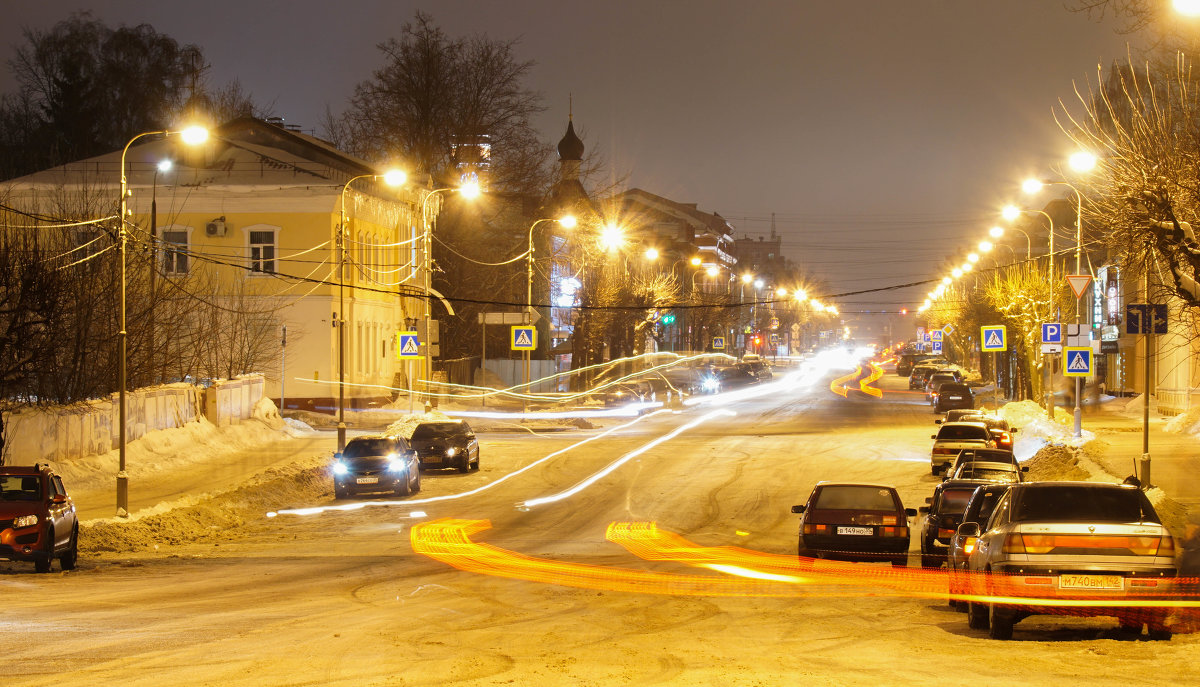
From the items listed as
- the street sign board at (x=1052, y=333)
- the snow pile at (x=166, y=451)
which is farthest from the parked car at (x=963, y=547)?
the street sign board at (x=1052, y=333)

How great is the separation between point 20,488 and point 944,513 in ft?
47.2

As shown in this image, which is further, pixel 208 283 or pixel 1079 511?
pixel 208 283

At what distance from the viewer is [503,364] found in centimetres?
7250

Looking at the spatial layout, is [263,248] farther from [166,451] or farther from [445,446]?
[445,446]

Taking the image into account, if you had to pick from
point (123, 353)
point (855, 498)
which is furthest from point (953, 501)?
point (123, 353)

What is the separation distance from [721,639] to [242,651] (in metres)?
4.57

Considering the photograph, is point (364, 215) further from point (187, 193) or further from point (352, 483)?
point (352, 483)

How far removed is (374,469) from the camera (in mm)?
27406

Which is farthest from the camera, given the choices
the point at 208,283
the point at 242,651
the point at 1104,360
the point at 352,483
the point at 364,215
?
the point at 1104,360

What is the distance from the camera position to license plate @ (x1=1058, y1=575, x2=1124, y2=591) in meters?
10.8

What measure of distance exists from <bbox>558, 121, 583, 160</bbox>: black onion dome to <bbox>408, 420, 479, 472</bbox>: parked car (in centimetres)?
6291

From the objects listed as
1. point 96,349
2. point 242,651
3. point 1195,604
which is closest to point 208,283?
point 96,349

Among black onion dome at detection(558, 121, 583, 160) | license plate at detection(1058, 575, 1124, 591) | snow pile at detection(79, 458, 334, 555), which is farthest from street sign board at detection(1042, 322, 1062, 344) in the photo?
black onion dome at detection(558, 121, 583, 160)

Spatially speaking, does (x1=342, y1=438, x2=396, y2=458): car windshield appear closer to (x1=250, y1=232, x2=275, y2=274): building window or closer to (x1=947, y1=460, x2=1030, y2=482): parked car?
(x1=947, y1=460, x2=1030, y2=482): parked car
